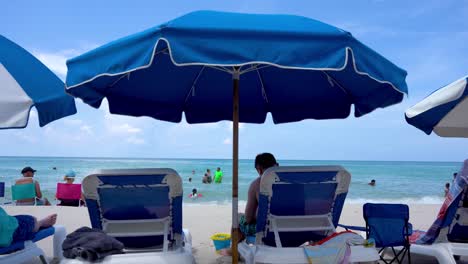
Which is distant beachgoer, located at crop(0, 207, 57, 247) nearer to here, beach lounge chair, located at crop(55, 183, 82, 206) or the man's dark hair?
the man's dark hair

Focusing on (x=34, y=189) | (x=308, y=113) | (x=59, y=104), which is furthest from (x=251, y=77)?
(x=34, y=189)

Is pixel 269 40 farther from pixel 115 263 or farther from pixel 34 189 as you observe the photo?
pixel 34 189

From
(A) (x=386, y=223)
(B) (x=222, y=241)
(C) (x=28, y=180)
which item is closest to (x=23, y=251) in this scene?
(B) (x=222, y=241)

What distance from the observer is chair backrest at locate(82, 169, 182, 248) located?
306 cm

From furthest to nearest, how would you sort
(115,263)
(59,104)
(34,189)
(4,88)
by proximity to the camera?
(34,189) → (59,104) → (4,88) → (115,263)

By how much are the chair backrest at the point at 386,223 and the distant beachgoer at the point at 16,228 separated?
2.91 m

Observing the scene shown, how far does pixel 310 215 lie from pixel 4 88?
2.53 m

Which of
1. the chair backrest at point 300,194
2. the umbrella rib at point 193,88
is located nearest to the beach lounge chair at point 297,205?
the chair backrest at point 300,194

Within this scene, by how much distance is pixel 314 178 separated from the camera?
321 centimetres

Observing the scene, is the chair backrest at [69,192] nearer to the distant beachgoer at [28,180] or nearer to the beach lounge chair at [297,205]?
the distant beachgoer at [28,180]

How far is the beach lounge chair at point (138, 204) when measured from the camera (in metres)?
3.06

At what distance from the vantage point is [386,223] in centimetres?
368

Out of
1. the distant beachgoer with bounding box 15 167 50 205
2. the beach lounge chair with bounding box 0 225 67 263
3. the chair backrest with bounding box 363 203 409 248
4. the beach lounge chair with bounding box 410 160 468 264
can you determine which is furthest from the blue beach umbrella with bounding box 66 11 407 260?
the distant beachgoer with bounding box 15 167 50 205

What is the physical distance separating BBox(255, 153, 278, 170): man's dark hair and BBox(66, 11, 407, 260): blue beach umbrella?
43 cm
